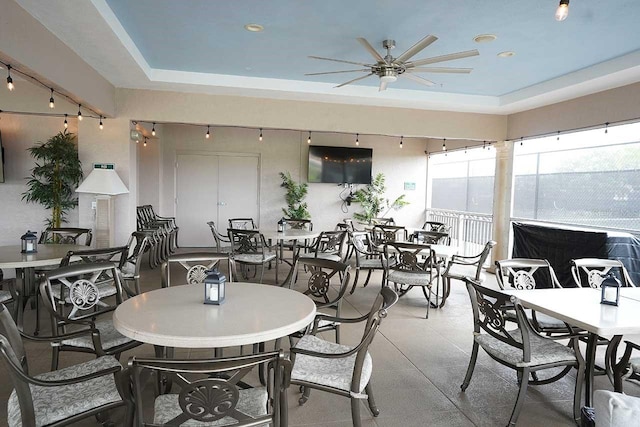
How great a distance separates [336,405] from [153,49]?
4204mm

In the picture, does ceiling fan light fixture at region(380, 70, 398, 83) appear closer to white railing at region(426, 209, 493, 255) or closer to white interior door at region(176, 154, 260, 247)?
white railing at region(426, 209, 493, 255)

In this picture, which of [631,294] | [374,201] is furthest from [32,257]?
[374,201]

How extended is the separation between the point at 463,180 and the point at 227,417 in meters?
8.31

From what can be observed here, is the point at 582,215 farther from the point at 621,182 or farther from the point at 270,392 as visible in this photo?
the point at 270,392

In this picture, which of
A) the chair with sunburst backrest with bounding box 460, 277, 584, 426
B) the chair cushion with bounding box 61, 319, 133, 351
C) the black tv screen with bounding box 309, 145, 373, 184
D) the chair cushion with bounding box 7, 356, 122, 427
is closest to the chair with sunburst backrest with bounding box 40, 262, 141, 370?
the chair cushion with bounding box 61, 319, 133, 351

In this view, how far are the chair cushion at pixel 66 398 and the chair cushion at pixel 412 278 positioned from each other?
3289mm

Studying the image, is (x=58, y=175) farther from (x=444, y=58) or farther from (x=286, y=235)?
(x=444, y=58)

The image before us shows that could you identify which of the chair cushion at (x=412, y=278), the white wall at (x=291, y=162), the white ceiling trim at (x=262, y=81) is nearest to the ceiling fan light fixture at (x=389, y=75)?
the white ceiling trim at (x=262, y=81)

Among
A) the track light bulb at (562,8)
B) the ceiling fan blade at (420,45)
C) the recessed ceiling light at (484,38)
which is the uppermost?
the recessed ceiling light at (484,38)

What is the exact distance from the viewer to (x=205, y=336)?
1756 mm

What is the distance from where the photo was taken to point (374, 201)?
9562 millimetres

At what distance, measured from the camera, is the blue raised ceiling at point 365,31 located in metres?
3.39

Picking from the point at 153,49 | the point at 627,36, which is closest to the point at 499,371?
the point at 627,36

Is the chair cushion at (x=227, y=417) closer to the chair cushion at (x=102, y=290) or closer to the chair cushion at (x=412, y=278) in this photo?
the chair cushion at (x=102, y=290)
